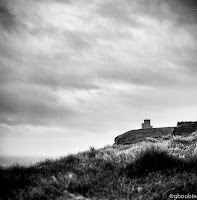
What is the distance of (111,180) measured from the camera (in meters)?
5.00

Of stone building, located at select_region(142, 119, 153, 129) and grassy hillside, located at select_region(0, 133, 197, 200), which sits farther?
stone building, located at select_region(142, 119, 153, 129)

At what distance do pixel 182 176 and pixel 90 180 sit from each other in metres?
2.31

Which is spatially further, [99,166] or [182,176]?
[99,166]

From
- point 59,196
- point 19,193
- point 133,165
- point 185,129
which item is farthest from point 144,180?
point 185,129

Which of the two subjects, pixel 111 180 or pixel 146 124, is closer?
pixel 111 180

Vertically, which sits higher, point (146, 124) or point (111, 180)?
point (146, 124)

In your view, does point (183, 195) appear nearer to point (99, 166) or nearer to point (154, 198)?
point (154, 198)

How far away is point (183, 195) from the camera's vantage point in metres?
4.32

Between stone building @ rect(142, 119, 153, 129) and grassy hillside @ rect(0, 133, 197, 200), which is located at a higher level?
stone building @ rect(142, 119, 153, 129)

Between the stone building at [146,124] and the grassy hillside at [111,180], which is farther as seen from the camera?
the stone building at [146,124]

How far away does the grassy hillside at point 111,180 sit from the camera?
4199 millimetres

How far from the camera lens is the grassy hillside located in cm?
420

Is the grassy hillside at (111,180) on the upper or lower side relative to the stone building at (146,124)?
lower

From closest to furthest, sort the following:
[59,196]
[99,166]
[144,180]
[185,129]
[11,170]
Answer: [59,196], [144,180], [11,170], [99,166], [185,129]
